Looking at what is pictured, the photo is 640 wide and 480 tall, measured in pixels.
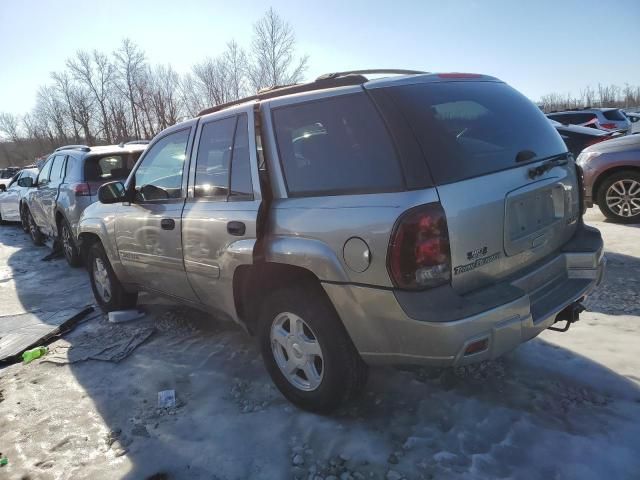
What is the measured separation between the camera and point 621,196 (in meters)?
6.72

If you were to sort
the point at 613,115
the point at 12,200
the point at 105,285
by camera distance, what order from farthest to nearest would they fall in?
the point at 613,115, the point at 12,200, the point at 105,285

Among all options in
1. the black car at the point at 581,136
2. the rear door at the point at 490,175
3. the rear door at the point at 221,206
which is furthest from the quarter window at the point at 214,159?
the black car at the point at 581,136

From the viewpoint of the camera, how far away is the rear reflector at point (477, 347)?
6.76ft

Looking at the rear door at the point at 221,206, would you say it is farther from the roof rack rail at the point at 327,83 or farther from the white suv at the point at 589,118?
the white suv at the point at 589,118

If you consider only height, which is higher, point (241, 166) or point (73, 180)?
point (73, 180)

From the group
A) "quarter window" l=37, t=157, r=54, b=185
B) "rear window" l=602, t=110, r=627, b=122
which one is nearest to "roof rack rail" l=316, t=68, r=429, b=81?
"quarter window" l=37, t=157, r=54, b=185

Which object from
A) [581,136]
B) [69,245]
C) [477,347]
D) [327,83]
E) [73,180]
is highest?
[327,83]

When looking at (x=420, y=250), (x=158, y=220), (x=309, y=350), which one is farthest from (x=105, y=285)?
(x=420, y=250)

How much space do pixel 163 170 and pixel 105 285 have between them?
1827 millimetres

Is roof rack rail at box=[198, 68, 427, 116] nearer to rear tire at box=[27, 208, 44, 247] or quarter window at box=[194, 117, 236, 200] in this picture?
quarter window at box=[194, 117, 236, 200]

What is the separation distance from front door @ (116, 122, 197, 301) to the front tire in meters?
1.04

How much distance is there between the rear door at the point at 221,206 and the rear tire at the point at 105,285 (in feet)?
5.55

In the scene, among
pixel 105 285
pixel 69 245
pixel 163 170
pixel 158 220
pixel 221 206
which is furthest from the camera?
pixel 69 245

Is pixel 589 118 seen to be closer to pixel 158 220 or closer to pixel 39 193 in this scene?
pixel 158 220
